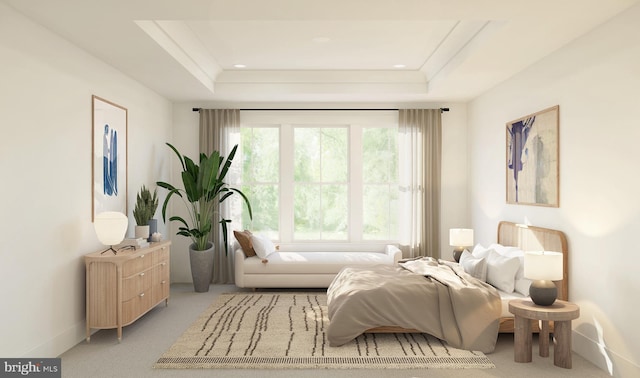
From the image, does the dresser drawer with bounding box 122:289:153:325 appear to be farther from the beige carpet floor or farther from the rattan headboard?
the rattan headboard

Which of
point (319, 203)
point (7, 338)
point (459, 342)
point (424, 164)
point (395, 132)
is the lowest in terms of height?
point (459, 342)

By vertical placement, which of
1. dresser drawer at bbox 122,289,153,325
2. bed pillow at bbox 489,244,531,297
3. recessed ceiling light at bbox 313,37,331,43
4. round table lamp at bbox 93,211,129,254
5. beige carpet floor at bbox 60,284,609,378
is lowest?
beige carpet floor at bbox 60,284,609,378

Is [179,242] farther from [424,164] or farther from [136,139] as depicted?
[424,164]

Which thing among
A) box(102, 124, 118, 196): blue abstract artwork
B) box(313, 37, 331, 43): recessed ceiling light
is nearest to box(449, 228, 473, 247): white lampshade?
box(313, 37, 331, 43): recessed ceiling light

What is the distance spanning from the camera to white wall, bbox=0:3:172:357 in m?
3.49

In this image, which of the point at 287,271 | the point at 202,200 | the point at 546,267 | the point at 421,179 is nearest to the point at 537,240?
the point at 546,267

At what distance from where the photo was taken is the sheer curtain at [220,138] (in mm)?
7164

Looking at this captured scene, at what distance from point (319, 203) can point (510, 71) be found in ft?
10.9

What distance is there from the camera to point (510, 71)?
533 centimetres

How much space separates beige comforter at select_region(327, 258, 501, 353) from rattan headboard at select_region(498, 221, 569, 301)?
630mm

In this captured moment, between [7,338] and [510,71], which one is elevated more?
[510,71]

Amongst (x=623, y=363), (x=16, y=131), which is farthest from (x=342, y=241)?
(x=16, y=131)

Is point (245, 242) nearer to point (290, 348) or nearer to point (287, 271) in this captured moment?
point (287, 271)

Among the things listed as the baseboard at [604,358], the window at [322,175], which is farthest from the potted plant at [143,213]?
the baseboard at [604,358]
